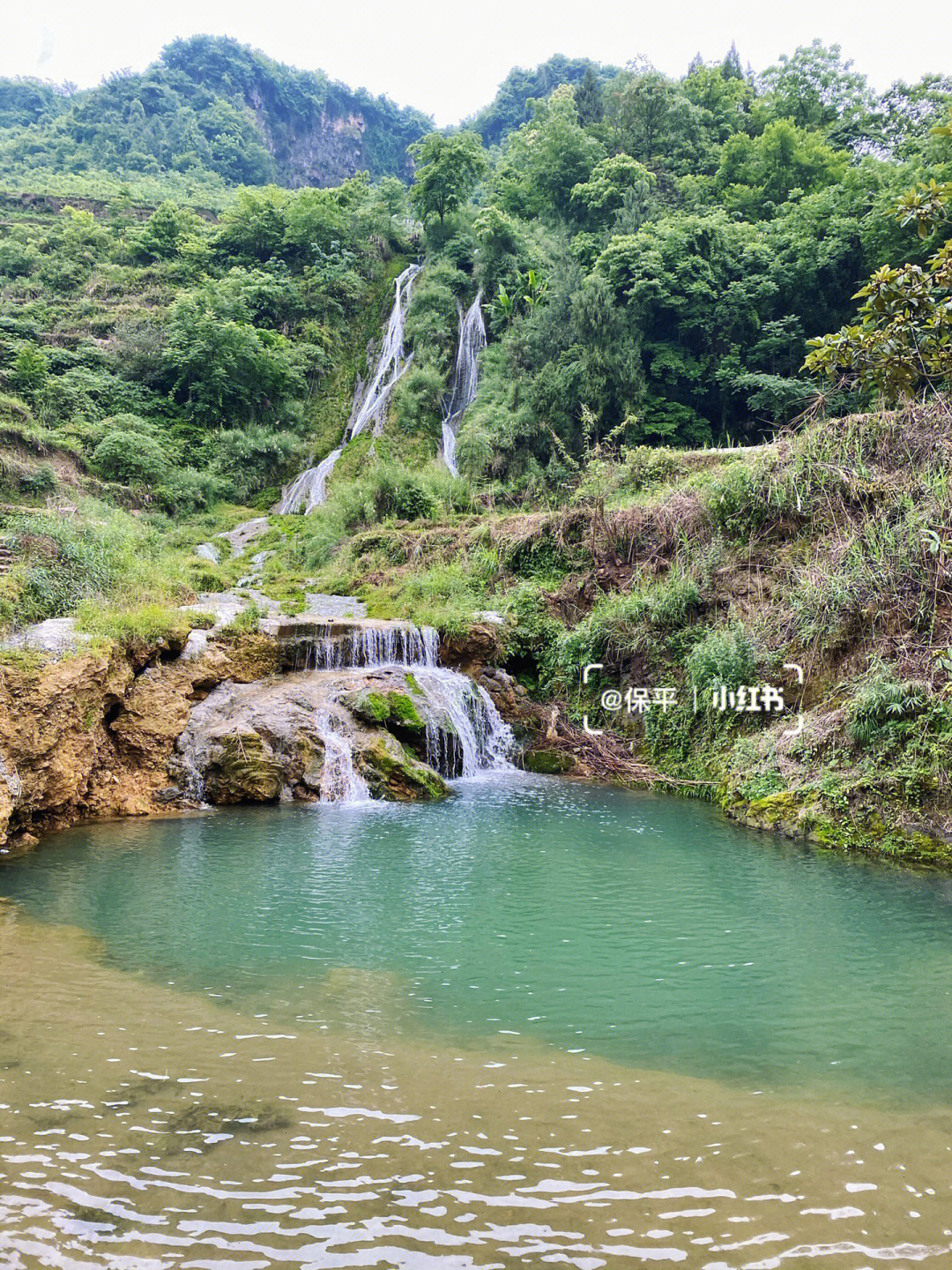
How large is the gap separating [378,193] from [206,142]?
97.0 ft

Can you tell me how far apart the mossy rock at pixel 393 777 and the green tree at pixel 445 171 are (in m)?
28.0

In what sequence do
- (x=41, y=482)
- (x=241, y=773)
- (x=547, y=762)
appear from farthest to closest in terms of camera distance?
(x=41, y=482) → (x=547, y=762) → (x=241, y=773)

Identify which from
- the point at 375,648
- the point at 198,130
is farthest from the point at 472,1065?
the point at 198,130

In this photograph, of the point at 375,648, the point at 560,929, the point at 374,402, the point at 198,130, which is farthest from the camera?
the point at 198,130

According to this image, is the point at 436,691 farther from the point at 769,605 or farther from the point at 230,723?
the point at 769,605

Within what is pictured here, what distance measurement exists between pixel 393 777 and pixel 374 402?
65.1ft

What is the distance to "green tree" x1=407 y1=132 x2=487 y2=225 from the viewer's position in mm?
29797

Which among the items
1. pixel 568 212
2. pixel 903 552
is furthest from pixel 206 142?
→ pixel 903 552

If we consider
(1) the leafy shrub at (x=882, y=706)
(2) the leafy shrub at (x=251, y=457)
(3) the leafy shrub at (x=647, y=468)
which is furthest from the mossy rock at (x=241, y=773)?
(2) the leafy shrub at (x=251, y=457)

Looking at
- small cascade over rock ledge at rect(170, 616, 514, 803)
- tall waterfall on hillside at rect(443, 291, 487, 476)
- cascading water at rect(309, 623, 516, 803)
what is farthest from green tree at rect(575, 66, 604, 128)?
small cascade over rock ledge at rect(170, 616, 514, 803)

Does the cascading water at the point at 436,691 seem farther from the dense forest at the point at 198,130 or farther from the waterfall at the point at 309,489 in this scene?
the dense forest at the point at 198,130

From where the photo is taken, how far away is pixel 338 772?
9.55m

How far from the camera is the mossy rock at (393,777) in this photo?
955 cm

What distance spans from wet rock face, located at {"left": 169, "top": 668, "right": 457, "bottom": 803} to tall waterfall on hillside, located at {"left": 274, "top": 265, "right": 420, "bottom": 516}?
38.7 feet
